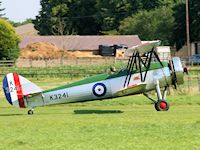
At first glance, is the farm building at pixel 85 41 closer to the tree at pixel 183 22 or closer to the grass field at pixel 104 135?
the tree at pixel 183 22

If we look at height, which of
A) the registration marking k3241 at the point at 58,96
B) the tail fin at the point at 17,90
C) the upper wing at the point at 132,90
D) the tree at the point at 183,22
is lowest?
the tree at the point at 183,22

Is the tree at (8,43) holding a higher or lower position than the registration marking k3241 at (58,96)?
lower

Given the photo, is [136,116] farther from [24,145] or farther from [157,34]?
[157,34]

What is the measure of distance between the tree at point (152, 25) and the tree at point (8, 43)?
28671 mm

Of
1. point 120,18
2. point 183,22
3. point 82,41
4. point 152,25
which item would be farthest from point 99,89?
point 120,18

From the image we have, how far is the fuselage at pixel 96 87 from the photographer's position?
69.9ft

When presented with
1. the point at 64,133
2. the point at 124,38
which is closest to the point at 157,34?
the point at 124,38

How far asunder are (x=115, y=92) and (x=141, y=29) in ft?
293

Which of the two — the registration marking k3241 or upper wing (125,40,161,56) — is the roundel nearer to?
the registration marking k3241

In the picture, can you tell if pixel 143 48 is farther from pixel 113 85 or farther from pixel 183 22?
pixel 183 22

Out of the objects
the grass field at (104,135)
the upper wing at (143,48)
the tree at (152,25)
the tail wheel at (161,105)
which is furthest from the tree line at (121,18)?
the grass field at (104,135)

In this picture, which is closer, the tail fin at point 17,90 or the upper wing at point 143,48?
the tail fin at point 17,90

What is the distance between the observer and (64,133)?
1335cm

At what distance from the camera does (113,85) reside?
21.8m
